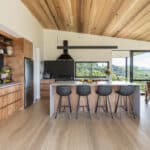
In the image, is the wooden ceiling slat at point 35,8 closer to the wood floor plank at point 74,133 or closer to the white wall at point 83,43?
the white wall at point 83,43

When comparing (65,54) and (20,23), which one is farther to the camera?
(65,54)

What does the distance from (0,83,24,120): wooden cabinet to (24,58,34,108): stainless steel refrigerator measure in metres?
0.30

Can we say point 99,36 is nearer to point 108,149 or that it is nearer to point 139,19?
point 139,19

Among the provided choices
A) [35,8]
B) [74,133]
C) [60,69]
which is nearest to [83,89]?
[74,133]

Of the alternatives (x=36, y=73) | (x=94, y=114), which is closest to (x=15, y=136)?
(x=94, y=114)

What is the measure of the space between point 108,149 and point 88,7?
13.5 ft

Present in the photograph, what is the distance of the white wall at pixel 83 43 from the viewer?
984cm

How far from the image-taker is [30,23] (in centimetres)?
746

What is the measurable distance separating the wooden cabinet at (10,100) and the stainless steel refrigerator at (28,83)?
0.30 meters

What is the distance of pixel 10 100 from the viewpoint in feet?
18.3

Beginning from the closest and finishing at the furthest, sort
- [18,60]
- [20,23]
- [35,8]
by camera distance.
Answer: [20,23], [18,60], [35,8]

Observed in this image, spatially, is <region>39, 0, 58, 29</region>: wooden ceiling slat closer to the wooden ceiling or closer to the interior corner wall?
the wooden ceiling

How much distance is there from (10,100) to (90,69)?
521 cm

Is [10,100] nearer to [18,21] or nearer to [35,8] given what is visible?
[18,21]
